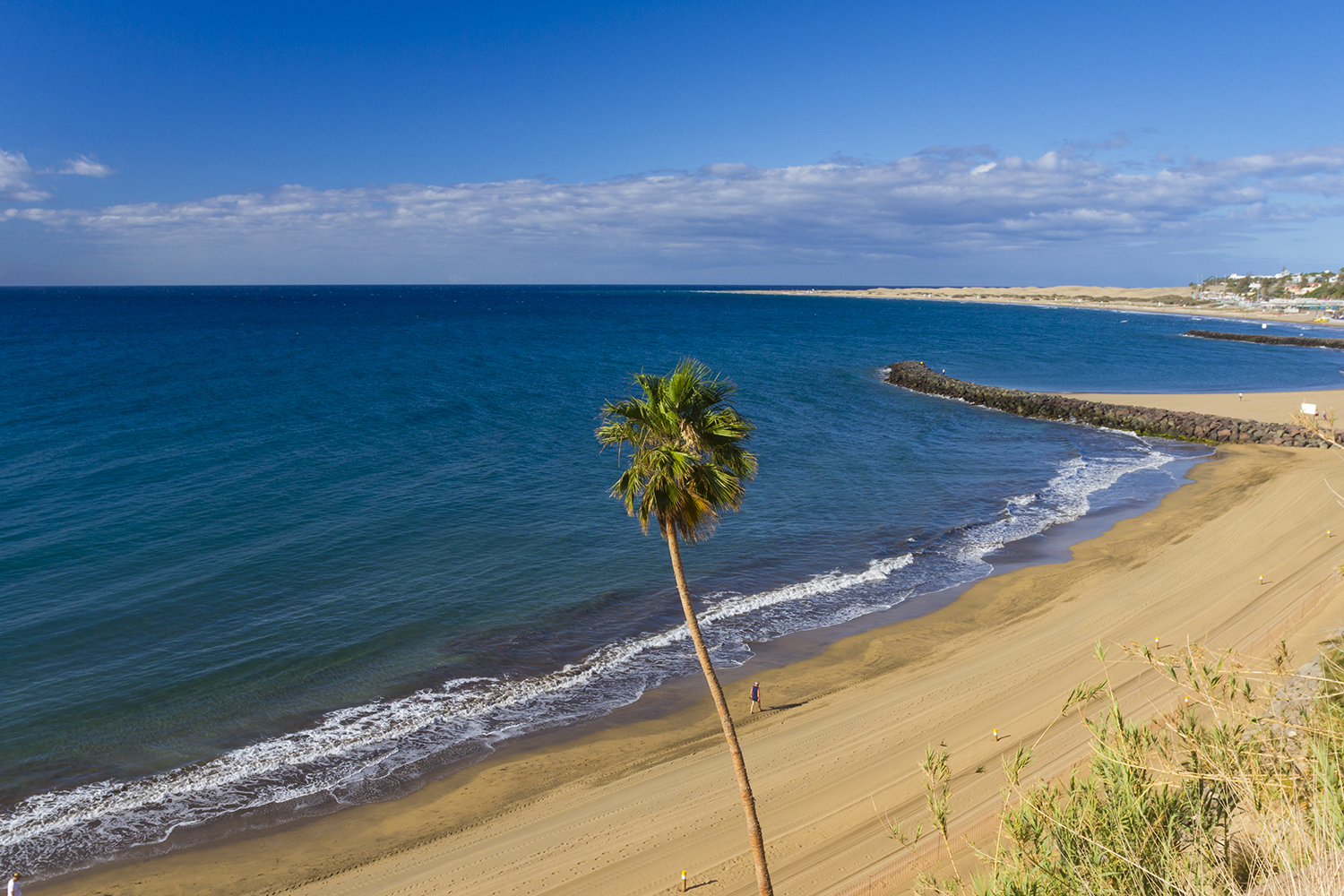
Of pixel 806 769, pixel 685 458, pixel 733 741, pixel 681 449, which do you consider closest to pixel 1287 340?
pixel 806 769

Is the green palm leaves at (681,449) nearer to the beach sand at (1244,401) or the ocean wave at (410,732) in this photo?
the ocean wave at (410,732)

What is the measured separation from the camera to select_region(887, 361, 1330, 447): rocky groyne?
5497cm

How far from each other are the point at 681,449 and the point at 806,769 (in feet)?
33.8

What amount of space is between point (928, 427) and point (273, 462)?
4686cm

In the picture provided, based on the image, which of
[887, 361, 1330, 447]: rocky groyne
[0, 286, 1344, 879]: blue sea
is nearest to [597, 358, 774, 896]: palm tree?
[0, 286, 1344, 879]: blue sea

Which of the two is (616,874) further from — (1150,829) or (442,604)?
(442,604)

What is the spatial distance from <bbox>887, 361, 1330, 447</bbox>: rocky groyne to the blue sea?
3217 mm

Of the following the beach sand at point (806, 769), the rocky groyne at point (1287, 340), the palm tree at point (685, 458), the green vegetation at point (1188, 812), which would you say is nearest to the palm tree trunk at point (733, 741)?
the palm tree at point (685, 458)

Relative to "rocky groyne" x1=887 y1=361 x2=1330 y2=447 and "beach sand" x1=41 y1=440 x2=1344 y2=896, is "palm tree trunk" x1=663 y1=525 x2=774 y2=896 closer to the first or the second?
"beach sand" x1=41 y1=440 x2=1344 y2=896

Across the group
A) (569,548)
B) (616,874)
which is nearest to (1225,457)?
(569,548)

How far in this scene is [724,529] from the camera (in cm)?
3612

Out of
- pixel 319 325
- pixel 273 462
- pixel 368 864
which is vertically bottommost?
pixel 368 864

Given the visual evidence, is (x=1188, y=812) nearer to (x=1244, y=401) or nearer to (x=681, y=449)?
(x=681, y=449)

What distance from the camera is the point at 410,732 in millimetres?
20438
